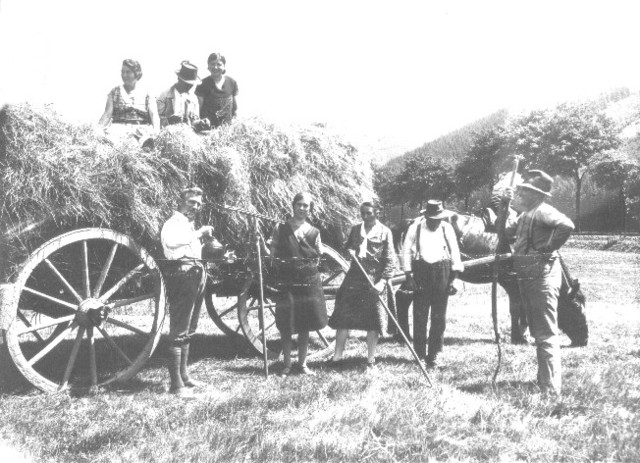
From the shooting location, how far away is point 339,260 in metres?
6.91

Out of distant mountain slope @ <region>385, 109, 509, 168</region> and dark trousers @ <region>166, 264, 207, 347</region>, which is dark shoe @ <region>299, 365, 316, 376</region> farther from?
distant mountain slope @ <region>385, 109, 509, 168</region>

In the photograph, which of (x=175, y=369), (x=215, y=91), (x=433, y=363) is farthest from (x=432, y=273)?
(x=215, y=91)

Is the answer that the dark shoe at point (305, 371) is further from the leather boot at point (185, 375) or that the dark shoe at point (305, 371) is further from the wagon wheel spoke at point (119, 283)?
the wagon wheel spoke at point (119, 283)

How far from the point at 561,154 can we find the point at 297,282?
34.7 m

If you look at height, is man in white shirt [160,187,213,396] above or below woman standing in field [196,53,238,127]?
below

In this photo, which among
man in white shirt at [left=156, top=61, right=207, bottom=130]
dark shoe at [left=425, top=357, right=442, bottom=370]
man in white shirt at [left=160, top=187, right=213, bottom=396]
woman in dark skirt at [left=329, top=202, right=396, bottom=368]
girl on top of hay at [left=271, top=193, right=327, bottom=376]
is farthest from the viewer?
man in white shirt at [left=156, top=61, right=207, bottom=130]

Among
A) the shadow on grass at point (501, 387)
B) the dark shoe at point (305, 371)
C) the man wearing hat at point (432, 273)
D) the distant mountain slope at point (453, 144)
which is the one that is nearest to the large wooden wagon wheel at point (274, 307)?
the dark shoe at point (305, 371)

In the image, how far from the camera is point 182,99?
715 cm

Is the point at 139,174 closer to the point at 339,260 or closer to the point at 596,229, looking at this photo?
the point at 339,260

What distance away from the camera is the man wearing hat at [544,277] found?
5.07 m

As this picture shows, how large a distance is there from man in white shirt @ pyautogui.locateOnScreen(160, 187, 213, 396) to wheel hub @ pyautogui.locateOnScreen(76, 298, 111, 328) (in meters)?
0.57

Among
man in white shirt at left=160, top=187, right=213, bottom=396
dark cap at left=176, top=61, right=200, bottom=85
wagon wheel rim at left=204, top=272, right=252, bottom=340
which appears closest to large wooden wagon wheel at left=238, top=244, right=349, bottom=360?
wagon wheel rim at left=204, top=272, right=252, bottom=340

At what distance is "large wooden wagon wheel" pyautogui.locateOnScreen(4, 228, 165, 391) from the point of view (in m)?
4.65

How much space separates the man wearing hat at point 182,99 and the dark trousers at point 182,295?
237 centimetres
